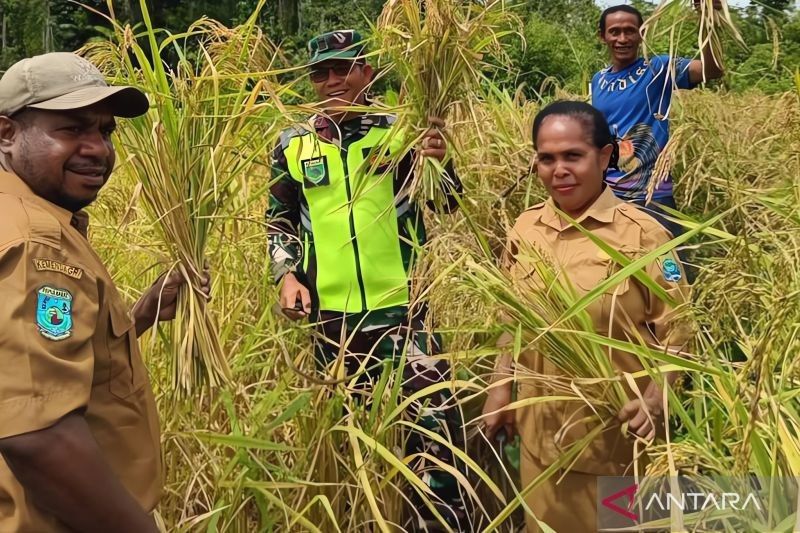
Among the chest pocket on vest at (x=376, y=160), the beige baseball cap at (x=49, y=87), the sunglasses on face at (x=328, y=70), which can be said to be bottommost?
the chest pocket on vest at (x=376, y=160)

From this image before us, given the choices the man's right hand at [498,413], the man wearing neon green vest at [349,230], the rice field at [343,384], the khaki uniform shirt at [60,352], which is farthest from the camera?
the man wearing neon green vest at [349,230]

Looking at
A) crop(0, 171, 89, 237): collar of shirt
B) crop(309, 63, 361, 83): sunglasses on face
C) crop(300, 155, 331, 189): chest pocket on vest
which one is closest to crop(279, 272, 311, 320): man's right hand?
crop(300, 155, 331, 189): chest pocket on vest

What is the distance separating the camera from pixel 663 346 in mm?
1646

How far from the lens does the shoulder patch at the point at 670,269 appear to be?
1.73 m

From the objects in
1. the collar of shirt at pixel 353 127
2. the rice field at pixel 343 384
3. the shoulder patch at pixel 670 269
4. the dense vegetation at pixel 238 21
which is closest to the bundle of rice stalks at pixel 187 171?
the rice field at pixel 343 384

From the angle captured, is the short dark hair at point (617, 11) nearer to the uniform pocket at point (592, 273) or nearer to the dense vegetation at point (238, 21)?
the uniform pocket at point (592, 273)

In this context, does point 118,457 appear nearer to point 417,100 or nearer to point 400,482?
point 400,482

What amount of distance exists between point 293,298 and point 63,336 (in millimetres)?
1286

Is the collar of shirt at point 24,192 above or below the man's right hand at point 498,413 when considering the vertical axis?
above

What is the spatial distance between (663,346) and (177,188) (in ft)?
3.41

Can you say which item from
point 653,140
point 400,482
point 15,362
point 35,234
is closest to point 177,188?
point 35,234

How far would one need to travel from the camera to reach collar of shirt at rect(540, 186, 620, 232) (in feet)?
6.14

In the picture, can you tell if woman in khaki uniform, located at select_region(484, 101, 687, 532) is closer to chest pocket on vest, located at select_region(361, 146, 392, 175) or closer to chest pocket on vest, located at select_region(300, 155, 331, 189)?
chest pocket on vest, located at select_region(361, 146, 392, 175)

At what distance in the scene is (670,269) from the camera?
5.71ft
